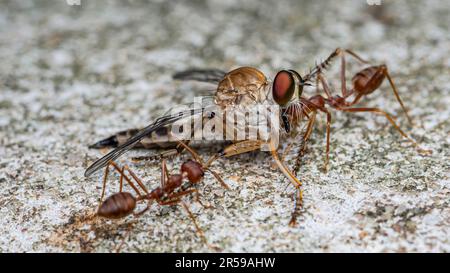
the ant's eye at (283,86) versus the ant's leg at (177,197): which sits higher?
the ant's eye at (283,86)

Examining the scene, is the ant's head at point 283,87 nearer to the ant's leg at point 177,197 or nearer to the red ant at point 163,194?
the red ant at point 163,194

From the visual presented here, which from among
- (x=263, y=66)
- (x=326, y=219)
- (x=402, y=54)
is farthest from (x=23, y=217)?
(x=402, y=54)

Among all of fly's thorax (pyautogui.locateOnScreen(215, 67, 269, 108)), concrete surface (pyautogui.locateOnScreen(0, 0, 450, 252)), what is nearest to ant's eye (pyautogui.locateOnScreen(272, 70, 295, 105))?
fly's thorax (pyautogui.locateOnScreen(215, 67, 269, 108))

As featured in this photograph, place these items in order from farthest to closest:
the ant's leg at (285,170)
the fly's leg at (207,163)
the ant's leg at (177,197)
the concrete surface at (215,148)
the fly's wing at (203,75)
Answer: the fly's wing at (203,75)
the fly's leg at (207,163)
the ant's leg at (285,170)
the ant's leg at (177,197)
the concrete surface at (215,148)

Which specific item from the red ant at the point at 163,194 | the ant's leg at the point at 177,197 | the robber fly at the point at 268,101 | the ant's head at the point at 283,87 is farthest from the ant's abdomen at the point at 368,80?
the ant's leg at the point at 177,197

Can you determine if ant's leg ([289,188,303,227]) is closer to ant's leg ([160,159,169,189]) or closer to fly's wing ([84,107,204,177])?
ant's leg ([160,159,169,189])
